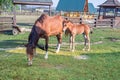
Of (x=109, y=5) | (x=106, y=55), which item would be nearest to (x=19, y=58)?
(x=106, y=55)

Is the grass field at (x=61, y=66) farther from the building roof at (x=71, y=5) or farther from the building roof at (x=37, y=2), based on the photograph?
the building roof at (x=71, y=5)

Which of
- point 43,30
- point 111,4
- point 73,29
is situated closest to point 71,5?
point 111,4

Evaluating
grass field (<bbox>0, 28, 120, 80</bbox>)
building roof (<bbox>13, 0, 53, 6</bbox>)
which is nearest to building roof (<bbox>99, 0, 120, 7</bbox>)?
building roof (<bbox>13, 0, 53, 6</bbox>)

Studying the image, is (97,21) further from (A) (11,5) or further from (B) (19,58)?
(B) (19,58)

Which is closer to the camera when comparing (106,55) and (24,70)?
(24,70)

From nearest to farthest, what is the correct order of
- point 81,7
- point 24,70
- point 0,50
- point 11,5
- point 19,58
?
point 24,70 < point 19,58 < point 0,50 < point 11,5 < point 81,7

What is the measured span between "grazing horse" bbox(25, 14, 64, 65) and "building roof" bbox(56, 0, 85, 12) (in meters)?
34.1

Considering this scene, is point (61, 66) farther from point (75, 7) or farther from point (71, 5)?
point (71, 5)

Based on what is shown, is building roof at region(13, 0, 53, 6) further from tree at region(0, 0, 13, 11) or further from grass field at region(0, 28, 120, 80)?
grass field at region(0, 28, 120, 80)

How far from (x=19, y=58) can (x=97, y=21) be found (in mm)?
20072

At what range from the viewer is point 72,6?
48281mm

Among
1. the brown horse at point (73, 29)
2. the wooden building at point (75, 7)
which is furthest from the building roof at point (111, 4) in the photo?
the brown horse at point (73, 29)

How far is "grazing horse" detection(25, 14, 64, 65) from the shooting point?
9.38 meters

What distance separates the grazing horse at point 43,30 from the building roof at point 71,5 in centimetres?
3409
